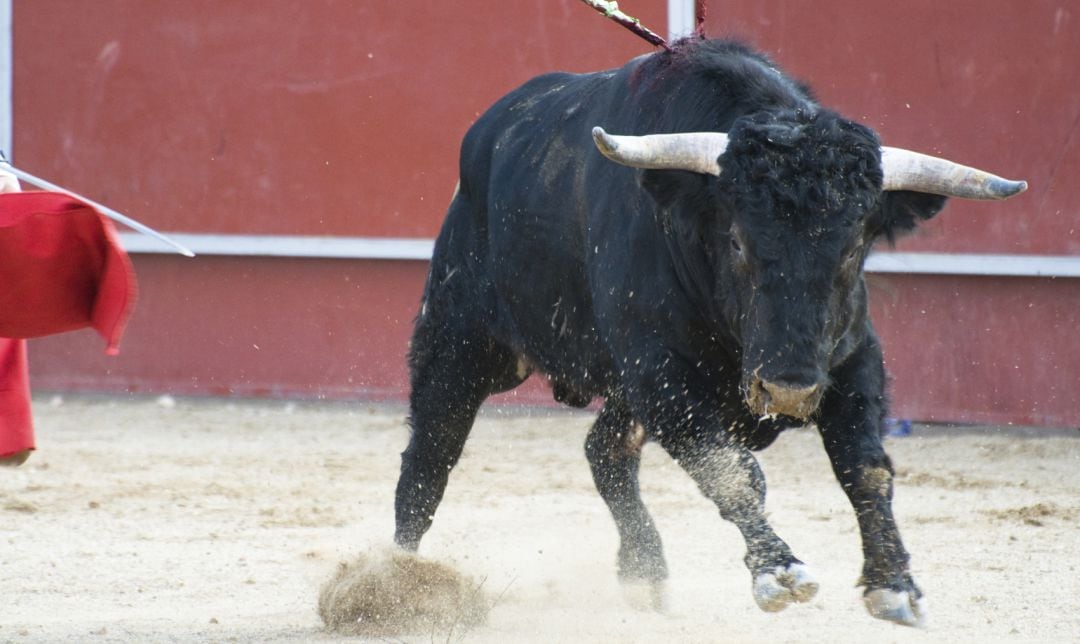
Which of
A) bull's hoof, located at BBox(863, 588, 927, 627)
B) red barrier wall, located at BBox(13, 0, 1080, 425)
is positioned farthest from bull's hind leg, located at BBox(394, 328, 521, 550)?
red barrier wall, located at BBox(13, 0, 1080, 425)

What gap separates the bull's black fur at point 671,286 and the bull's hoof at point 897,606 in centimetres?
2

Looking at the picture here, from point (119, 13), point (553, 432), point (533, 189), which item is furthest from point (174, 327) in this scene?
point (533, 189)

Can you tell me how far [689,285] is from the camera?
3543mm

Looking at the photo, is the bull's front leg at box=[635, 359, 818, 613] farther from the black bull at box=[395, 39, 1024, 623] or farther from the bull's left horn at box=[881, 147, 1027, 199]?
the bull's left horn at box=[881, 147, 1027, 199]

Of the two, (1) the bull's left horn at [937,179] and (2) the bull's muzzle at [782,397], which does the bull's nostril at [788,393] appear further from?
(1) the bull's left horn at [937,179]

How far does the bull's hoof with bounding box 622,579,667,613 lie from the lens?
4320 millimetres

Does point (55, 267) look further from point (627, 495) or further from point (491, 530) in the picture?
point (491, 530)

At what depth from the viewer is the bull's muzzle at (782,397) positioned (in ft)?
9.84

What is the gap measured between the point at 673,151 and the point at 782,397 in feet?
2.20

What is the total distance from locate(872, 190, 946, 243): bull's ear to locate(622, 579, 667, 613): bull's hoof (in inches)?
55.3

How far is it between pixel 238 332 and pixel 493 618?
426 cm

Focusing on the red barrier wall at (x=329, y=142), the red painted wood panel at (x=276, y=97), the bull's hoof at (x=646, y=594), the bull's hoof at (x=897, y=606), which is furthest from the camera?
the red painted wood panel at (x=276, y=97)

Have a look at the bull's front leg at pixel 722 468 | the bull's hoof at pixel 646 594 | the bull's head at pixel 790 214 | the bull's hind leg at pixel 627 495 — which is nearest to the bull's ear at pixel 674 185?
the bull's head at pixel 790 214

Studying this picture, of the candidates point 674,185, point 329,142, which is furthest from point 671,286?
point 329,142
